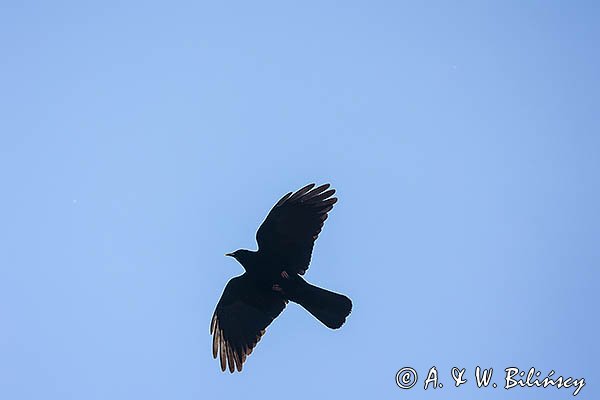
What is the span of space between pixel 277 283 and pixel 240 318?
1.04 metres

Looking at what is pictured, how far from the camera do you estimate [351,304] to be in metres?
13.0

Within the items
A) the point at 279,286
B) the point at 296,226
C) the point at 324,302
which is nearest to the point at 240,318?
the point at 279,286

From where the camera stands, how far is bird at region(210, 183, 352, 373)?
12.9m

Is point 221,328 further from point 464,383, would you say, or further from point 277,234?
point 464,383

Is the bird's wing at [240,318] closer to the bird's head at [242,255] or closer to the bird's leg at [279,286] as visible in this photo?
the bird's leg at [279,286]

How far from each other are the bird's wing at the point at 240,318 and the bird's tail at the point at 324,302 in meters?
0.60

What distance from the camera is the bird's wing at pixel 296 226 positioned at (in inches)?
507

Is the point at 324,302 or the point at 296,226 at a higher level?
the point at 296,226

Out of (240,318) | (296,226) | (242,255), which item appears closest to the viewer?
(296,226)

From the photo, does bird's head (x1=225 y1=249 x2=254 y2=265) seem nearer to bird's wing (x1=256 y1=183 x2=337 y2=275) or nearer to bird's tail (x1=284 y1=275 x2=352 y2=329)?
bird's wing (x1=256 y1=183 x2=337 y2=275)

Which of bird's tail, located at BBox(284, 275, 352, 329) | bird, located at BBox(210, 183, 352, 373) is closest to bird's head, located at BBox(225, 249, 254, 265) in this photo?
bird, located at BBox(210, 183, 352, 373)

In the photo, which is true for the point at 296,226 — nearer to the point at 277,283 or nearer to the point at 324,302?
the point at 277,283

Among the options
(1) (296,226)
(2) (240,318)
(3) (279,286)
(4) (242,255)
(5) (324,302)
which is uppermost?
(1) (296,226)

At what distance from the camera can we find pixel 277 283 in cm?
1317
